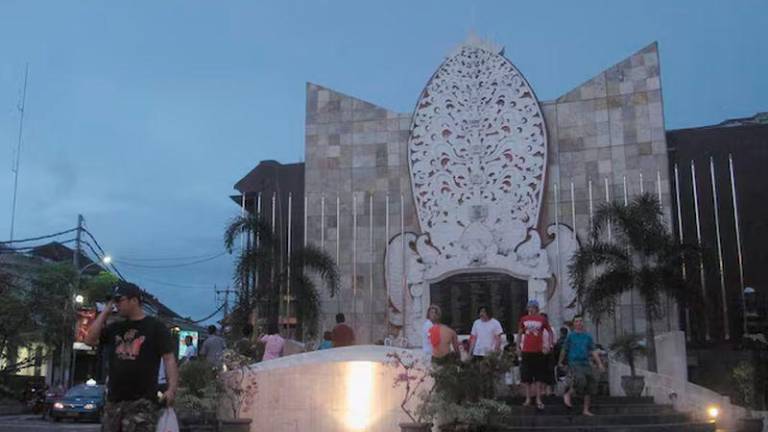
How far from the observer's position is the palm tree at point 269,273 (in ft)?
66.4

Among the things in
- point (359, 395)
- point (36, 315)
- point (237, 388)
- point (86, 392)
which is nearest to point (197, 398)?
point (237, 388)

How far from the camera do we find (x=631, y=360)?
13156mm

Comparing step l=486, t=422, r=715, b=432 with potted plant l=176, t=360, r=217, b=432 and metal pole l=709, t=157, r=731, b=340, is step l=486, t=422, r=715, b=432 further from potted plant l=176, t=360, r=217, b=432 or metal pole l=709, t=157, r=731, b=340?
metal pole l=709, t=157, r=731, b=340

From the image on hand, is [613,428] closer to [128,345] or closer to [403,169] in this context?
[128,345]

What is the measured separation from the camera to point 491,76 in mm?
21812

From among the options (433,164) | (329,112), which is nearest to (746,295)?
(433,164)

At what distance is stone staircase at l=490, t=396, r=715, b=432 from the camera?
1067 cm

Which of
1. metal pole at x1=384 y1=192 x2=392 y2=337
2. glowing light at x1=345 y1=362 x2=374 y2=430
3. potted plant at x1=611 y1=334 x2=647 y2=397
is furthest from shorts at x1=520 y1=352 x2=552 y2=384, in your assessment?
metal pole at x1=384 y1=192 x2=392 y2=337

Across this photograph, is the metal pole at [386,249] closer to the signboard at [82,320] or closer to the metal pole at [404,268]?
the metal pole at [404,268]

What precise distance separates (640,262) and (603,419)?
787 cm

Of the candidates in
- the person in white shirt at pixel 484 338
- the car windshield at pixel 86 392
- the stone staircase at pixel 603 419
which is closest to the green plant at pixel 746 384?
the stone staircase at pixel 603 419

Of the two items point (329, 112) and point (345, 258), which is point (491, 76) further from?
point (345, 258)

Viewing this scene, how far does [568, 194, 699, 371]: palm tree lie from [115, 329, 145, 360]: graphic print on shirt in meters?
13.6

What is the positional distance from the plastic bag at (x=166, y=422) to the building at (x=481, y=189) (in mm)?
15966
